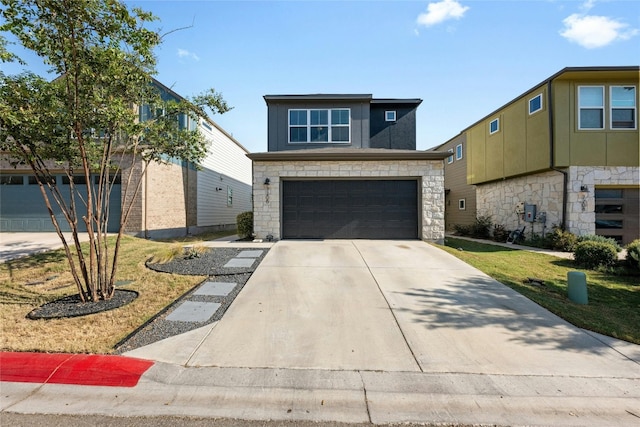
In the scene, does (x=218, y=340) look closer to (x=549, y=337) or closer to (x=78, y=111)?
(x=78, y=111)

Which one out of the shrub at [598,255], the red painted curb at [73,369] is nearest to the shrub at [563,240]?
the shrub at [598,255]

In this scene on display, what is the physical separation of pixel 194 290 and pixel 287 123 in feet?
31.8

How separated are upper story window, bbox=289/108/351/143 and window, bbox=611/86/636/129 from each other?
1043 centimetres

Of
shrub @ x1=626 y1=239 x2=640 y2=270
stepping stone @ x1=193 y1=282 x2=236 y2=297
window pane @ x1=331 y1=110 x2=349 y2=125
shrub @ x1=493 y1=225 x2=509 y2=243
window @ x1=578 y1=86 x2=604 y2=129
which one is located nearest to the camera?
stepping stone @ x1=193 y1=282 x2=236 y2=297

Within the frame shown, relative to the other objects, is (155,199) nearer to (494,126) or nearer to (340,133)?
(340,133)

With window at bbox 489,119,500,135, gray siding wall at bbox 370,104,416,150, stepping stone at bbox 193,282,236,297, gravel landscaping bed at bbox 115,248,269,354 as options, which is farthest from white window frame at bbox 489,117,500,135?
stepping stone at bbox 193,282,236,297

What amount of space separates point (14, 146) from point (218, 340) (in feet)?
15.1

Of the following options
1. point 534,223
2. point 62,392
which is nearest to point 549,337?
point 62,392

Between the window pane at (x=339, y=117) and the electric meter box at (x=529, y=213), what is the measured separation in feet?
30.0

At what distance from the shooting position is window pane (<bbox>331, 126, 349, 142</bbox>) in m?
13.5

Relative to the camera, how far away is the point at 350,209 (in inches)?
457

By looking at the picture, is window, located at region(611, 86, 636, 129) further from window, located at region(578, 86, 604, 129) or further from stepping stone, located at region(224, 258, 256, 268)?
stepping stone, located at region(224, 258, 256, 268)

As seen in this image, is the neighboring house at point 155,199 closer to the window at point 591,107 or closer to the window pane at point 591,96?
the window at point 591,107

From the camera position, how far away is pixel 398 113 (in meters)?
14.4
